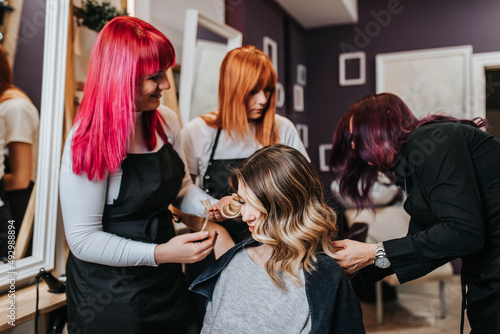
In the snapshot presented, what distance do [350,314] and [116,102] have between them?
92cm

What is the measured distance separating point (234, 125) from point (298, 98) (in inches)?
115

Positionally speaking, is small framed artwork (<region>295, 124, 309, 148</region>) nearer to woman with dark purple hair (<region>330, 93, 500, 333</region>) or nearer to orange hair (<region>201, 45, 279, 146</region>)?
orange hair (<region>201, 45, 279, 146</region>)

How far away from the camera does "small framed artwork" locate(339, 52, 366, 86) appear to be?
463cm

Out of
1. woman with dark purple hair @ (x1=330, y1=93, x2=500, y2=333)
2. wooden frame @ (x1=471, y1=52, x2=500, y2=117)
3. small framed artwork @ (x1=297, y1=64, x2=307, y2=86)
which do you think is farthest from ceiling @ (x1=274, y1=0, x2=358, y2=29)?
woman with dark purple hair @ (x1=330, y1=93, x2=500, y2=333)

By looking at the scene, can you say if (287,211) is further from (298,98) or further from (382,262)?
(298,98)

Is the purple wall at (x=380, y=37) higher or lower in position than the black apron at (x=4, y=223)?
higher

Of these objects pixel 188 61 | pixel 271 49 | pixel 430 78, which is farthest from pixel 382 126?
pixel 430 78

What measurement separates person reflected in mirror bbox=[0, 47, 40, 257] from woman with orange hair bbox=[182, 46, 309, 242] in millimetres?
593

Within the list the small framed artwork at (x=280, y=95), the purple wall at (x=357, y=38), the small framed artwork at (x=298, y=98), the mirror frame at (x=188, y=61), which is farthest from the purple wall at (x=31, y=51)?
the small framed artwork at (x=298, y=98)

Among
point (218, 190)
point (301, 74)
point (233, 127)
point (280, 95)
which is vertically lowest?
point (218, 190)

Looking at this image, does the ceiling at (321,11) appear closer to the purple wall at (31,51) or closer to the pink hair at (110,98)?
the purple wall at (31,51)

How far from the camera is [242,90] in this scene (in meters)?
1.73

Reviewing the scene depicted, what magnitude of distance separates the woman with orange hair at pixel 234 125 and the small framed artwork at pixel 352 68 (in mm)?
3104

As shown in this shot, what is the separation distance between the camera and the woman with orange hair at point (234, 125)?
173cm
